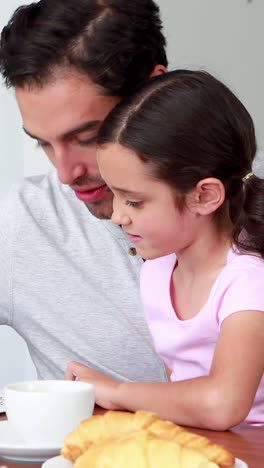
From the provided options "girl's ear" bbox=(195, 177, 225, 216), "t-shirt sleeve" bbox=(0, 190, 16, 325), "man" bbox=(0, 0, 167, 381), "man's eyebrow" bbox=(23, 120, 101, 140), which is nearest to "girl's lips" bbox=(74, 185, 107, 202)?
"man" bbox=(0, 0, 167, 381)

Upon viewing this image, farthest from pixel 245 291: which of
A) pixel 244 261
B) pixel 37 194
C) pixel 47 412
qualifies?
pixel 37 194

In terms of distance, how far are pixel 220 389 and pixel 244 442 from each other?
11 centimetres

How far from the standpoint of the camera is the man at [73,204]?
4.99ft

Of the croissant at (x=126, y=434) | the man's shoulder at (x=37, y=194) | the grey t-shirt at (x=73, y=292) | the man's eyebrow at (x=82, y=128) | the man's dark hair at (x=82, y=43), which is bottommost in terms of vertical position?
the grey t-shirt at (x=73, y=292)

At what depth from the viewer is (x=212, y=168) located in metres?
1.30

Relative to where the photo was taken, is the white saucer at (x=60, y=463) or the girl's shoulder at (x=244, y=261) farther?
the girl's shoulder at (x=244, y=261)

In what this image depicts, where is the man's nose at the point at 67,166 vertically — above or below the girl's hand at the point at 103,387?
above

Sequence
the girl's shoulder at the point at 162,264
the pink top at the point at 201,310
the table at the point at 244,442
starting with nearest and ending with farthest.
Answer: the table at the point at 244,442 < the pink top at the point at 201,310 < the girl's shoulder at the point at 162,264

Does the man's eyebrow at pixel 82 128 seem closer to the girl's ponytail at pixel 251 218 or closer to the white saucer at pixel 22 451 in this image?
the girl's ponytail at pixel 251 218

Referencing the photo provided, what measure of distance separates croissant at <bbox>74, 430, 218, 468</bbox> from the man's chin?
89 cm

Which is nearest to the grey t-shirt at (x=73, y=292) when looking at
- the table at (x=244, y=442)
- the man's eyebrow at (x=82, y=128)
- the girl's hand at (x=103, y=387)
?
the man's eyebrow at (x=82, y=128)

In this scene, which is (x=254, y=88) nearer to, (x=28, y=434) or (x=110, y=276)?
(x=110, y=276)

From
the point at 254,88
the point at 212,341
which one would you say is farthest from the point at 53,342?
the point at 254,88

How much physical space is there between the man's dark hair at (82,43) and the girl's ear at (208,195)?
0.34 meters
